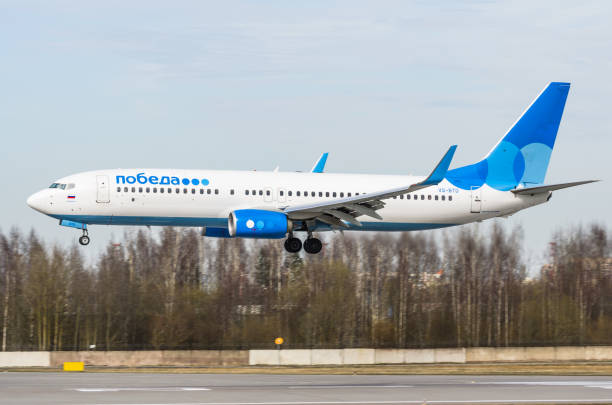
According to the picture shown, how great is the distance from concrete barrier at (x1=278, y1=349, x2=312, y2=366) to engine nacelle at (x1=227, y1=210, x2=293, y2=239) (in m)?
23.5

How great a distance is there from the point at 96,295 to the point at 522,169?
53811 mm

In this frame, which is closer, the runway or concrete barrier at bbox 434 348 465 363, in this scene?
the runway

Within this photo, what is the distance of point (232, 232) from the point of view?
159 ft

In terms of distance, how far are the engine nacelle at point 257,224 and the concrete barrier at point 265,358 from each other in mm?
23357

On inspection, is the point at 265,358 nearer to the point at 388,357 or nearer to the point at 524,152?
the point at 388,357

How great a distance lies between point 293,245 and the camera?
170 feet

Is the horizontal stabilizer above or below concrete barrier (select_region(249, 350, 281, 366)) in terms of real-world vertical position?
above

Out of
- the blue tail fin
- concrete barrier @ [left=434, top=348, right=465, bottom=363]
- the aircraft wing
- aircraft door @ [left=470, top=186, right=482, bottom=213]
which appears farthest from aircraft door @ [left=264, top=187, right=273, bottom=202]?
concrete barrier @ [left=434, top=348, right=465, bottom=363]

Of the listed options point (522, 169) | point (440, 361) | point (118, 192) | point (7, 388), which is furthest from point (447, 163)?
point (440, 361)

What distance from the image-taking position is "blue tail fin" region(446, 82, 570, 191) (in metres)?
54.9

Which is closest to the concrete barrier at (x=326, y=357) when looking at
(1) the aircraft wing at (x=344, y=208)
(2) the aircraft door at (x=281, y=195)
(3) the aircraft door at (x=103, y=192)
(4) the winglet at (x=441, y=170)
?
(1) the aircraft wing at (x=344, y=208)

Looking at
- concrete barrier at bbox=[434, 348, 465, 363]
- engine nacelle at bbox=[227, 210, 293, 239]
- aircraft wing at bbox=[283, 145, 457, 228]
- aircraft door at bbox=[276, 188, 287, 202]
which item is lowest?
concrete barrier at bbox=[434, 348, 465, 363]

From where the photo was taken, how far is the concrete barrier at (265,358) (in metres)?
70.1

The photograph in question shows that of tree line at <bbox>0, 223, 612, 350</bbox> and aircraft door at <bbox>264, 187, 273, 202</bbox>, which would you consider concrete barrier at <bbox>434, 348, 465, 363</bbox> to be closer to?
tree line at <bbox>0, 223, 612, 350</bbox>
